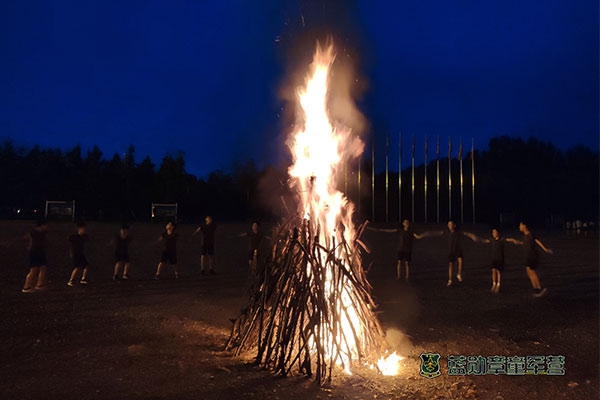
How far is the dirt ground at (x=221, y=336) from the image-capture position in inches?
191

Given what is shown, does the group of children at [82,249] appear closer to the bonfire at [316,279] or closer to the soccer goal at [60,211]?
the bonfire at [316,279]

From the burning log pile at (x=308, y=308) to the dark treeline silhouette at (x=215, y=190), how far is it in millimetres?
31821

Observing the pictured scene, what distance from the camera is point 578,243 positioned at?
25.8m

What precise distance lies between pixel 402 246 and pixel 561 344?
643cm

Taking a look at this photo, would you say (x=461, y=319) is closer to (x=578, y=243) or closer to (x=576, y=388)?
(x=576, y=388)

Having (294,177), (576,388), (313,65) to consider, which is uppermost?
(313,65)

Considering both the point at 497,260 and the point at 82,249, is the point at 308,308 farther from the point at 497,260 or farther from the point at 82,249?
the point at 82,249

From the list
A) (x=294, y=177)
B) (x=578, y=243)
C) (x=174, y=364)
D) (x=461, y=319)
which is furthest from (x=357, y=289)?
(x=578, y=243)

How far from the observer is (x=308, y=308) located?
550cm

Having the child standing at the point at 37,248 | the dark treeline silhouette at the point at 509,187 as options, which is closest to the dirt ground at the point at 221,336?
the child standing at the point at 37,248

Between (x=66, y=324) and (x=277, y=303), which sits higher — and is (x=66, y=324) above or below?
below

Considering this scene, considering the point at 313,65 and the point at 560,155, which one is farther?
the point at 560,155

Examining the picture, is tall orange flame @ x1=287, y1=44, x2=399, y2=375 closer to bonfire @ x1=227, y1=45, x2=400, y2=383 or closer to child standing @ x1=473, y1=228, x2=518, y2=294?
bonfire @ x1=227, y1=45, x2=400, y2=383

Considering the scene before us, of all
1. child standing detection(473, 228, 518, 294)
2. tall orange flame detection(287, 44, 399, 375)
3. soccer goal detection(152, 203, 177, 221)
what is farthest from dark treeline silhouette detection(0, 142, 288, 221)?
tall orange flame detection(287, 44, 399, 375)
